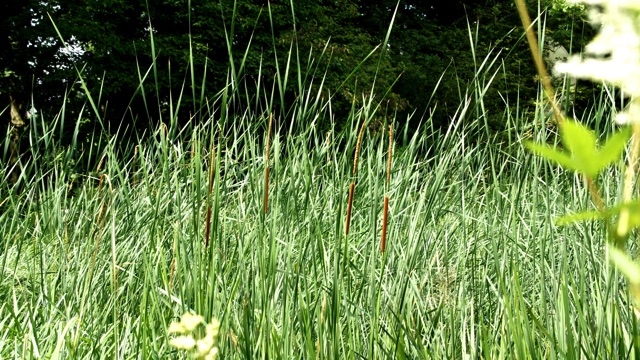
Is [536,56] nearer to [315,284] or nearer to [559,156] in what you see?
[559,156]

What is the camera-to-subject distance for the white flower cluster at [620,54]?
0.27 meters

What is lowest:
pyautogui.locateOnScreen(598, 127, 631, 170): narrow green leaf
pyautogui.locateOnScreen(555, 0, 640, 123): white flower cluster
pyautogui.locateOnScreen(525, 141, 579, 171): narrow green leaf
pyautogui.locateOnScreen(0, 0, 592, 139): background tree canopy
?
pyautogui.locateOnScreen(0, 0, 592, 139): background tree canopy

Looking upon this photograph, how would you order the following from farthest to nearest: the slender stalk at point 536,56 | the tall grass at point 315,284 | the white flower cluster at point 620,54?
the tall grass at point 315,284 < the slender stalk at point 536,56 < the white flower cluster at point 620,54

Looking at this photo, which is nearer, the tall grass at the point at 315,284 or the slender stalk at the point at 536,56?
the slender stalk at the point at 536,56

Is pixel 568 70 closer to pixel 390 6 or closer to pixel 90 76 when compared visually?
pixel 90 76

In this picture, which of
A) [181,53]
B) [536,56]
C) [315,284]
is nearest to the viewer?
[536,56]

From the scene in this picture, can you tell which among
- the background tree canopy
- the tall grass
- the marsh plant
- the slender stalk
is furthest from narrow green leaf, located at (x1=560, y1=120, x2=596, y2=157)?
the background tree canopy

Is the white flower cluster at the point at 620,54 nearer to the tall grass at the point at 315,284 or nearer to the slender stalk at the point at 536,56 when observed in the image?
the slender stalk at the point at 536,56

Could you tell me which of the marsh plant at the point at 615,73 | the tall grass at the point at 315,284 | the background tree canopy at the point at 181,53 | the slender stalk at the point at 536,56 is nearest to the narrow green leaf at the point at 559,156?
the marsh plant at the point at 615,73

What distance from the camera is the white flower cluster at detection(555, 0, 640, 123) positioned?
0.27 m

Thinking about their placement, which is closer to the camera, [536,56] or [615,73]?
[615,73]

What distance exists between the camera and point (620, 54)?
27 cm

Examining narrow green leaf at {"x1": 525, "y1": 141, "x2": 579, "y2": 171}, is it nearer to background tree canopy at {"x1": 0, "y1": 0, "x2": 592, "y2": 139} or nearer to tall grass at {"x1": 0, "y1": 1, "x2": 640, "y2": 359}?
tall grass at {"x1": 0, "y1": 1, "x2": 640, "y2": 359}

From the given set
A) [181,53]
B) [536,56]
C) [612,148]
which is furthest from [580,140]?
[181,53]
